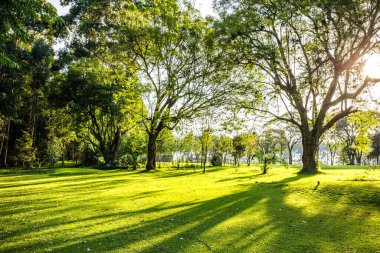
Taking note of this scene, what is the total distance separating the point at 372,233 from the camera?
756 cm

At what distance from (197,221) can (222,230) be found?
1.26 meters

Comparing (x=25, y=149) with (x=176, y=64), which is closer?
(x=176, y=64)

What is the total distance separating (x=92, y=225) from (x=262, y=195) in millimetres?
8241

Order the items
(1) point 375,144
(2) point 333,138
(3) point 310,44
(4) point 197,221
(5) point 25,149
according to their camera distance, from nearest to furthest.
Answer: (4) point 197,221, (3) point 310,44, (5) point 25,149, (2) point 333,138, (1) point 375,144

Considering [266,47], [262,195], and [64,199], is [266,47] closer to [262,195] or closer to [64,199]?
[262,195]

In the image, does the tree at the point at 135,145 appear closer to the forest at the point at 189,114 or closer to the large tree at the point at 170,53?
the forest at the point at 189,114

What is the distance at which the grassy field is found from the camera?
6.81 m

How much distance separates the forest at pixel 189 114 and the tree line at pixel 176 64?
0.14 meters

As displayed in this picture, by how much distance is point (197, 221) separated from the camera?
29.9ft

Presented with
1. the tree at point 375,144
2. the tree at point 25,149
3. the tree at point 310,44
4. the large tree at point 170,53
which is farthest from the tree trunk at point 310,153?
the tree at point 375,144

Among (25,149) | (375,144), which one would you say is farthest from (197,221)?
(375,144)

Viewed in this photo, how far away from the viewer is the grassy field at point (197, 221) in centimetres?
681

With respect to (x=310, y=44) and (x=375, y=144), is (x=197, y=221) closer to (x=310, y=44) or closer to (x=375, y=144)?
(x=310, y=44)

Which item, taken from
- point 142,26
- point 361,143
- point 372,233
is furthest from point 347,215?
point 142,26
